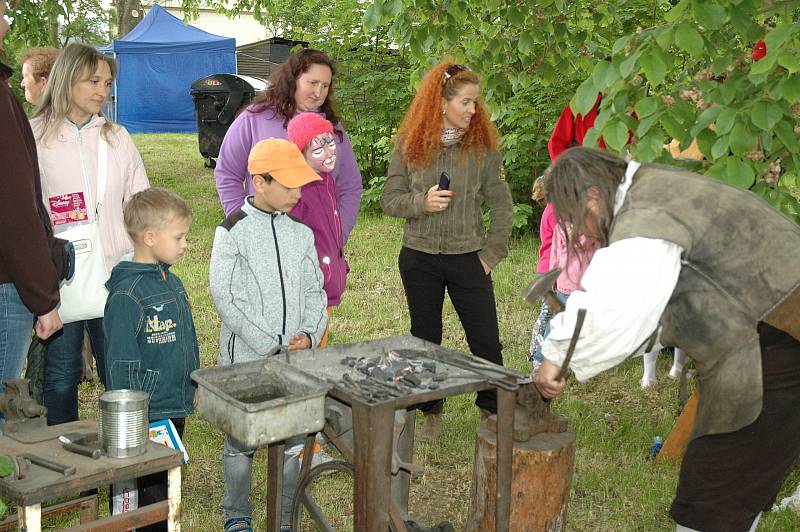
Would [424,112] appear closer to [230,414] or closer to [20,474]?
[230,414]

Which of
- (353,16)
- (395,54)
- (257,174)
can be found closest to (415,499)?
(257,174)

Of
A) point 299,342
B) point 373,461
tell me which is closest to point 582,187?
point 373,461

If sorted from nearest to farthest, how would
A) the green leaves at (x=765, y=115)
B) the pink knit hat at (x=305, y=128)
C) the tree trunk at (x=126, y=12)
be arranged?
the green leaves at (x=765, y=115) → the pink knit hat at (x=305, y=128) → the tree trunk at (x=126, y=12)

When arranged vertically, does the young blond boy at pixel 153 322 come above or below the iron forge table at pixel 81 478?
above

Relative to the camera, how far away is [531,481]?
10.2 feet

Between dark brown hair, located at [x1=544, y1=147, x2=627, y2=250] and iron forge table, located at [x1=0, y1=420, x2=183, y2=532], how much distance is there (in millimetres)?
1309

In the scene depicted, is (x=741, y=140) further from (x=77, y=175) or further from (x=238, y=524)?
(x=77, y=175)

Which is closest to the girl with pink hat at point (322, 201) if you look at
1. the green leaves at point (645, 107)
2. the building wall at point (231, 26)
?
the green leaves at point (645, 107)

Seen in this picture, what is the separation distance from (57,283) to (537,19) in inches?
126

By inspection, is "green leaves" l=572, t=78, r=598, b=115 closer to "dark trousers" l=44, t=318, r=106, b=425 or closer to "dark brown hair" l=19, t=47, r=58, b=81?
"dark trousers" l=44, t=318, r=106, b=425

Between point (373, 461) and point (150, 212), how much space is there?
128 centimetres

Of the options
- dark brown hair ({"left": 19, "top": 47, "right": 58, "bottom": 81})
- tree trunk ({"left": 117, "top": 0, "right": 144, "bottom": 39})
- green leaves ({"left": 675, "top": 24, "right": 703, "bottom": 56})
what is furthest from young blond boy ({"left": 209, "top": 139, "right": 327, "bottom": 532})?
tree trunk ({"left": 117, "top": 0, "right": 144, "bottom": 39})

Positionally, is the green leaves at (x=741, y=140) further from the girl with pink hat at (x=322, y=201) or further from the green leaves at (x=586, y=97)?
the girl with pink hat at (x=322, y=201)

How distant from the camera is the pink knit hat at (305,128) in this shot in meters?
3.63
